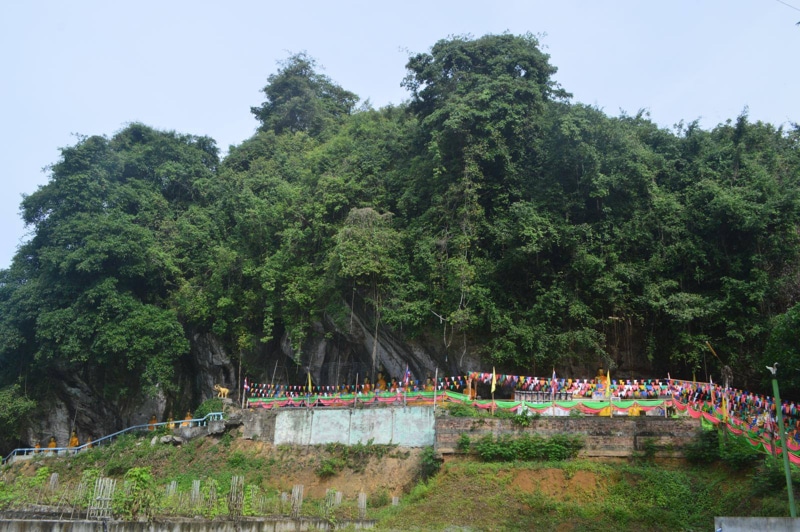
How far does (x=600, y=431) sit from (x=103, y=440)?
24.1 m

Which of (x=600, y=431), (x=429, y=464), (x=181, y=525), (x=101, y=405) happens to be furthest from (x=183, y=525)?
(x=101, y=405)

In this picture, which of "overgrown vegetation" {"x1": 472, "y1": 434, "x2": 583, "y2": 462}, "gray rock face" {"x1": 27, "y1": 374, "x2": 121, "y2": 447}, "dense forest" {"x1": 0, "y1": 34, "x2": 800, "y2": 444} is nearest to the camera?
"overgrown vegetation" {"x1": 472, "y1": 434, "x2": 583, "y2": 462}

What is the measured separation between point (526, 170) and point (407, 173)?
571 cm

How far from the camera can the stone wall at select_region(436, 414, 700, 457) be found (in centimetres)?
1908

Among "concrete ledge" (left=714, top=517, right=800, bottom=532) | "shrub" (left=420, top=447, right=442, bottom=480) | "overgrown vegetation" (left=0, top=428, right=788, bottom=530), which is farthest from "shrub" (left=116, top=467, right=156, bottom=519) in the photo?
"concrete ledge" (left=714, top=517, right=800, bottom=532)

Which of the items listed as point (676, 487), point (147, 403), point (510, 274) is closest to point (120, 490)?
point (676, 487)

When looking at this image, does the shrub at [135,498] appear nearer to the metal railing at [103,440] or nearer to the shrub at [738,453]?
the metal railing at [103,440]

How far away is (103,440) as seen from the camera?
105 feet

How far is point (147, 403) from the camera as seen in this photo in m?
34.3

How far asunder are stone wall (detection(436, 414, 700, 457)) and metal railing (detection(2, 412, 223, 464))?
38.4ft

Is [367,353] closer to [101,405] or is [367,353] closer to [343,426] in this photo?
[343,426]

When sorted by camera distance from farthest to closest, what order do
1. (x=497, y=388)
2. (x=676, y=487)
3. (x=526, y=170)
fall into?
(x=526, y=170), (x=497, y=388), (x=676, y=487)

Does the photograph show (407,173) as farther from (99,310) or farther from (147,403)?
(147,403)

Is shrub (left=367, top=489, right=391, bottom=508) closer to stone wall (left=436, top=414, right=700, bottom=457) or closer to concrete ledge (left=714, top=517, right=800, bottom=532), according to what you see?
stone wall (left=436, top=414, right=700, bottom=457)
